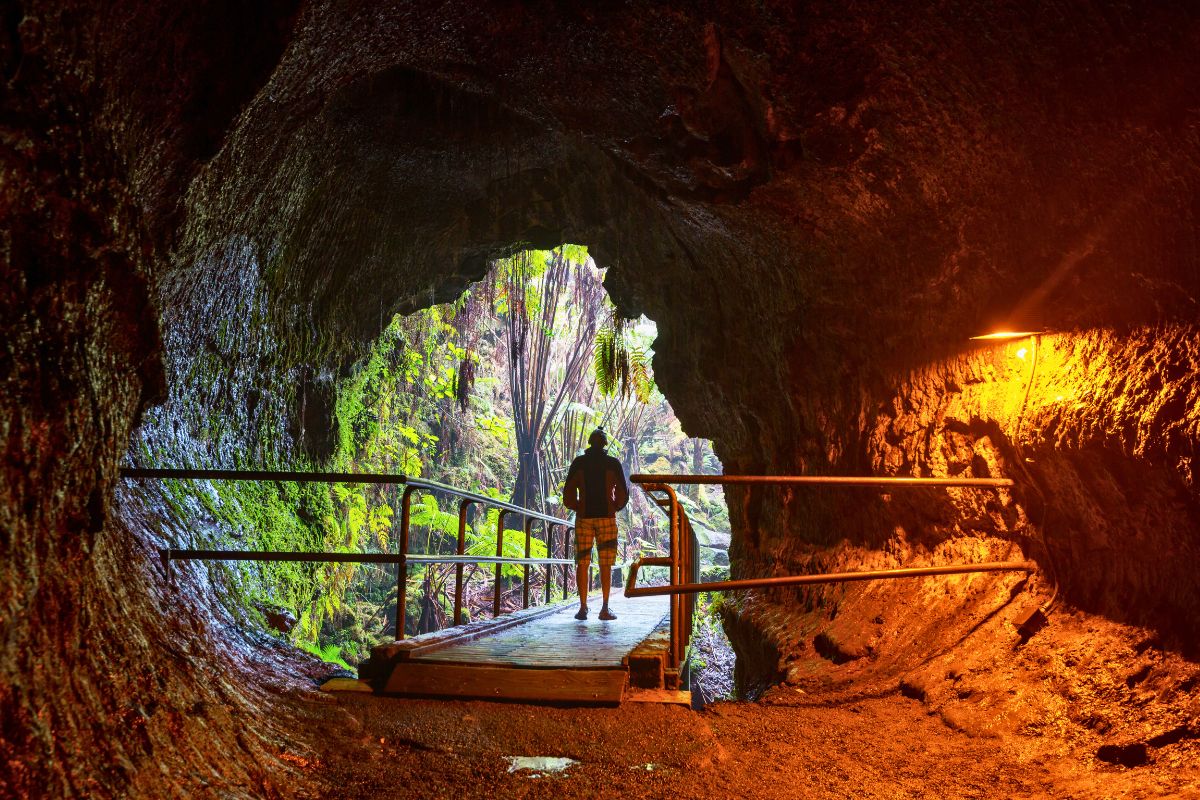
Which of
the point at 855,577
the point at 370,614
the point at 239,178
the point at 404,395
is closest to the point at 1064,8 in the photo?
the point at 855,577

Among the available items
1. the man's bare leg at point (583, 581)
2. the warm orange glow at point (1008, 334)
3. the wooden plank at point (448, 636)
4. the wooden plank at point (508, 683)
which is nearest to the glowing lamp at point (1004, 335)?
the warm orange glow at point (1008, 334)

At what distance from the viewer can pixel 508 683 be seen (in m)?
4.20

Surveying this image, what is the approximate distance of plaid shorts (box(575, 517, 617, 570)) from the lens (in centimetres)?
659

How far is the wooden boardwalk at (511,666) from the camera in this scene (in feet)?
13.5

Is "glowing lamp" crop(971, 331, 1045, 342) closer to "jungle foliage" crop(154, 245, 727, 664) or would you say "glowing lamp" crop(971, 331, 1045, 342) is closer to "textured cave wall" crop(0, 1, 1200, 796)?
"textured cave wall" crop(0, 1, 1200, 796)

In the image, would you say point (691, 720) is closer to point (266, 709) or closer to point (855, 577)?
point (855, 577)

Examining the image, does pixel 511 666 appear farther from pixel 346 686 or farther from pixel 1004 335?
pixel 1004 335

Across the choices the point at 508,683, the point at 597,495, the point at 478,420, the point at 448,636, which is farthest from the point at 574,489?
the point at 478,420

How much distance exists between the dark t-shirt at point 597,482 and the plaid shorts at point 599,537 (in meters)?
0.08

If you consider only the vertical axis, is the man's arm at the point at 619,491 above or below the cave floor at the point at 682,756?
above

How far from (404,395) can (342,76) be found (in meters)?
8.37

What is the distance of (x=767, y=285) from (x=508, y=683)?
4.67 metres

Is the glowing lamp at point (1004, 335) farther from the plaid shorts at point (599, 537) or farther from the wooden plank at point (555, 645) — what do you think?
the plaid shorts at point (599, 537)

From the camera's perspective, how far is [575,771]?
10.3 ft
